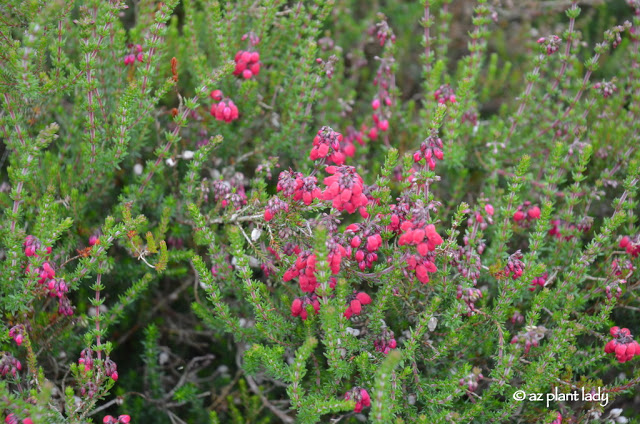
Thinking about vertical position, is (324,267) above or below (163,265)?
above

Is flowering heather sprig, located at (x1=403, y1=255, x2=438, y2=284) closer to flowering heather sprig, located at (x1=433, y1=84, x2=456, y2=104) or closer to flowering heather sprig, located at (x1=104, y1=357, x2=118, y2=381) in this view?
flowering heather sprig, located at (x1=433, y1=84, x2=456, y2=104)

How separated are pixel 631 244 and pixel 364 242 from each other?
1.75 metres

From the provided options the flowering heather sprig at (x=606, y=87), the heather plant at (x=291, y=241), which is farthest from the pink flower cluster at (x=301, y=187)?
the flowering heather sprig at (x=606, y=87)

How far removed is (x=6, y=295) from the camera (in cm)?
338

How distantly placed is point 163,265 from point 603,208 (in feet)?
11.7

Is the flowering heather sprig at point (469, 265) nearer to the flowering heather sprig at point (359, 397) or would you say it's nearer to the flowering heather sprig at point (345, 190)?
the flowering heather sprig at point (345, 190)

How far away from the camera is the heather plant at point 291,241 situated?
3.03m

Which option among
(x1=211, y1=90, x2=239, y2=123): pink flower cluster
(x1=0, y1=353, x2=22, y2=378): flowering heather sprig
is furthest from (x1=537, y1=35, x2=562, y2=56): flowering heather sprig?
(x1=0, y1=353, x2=22, y2=378): flowering heather sprig

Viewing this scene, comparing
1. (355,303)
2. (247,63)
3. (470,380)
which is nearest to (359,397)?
(355,303)

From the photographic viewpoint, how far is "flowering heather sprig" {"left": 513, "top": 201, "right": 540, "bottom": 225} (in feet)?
12.5

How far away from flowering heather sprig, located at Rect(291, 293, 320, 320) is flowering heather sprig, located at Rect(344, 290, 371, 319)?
0.57 ft

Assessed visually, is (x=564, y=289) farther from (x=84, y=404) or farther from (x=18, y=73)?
(x=18, y=73)

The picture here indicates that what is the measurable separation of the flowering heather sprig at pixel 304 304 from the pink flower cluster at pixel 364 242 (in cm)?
35

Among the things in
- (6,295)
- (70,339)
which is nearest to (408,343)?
(70,339)
